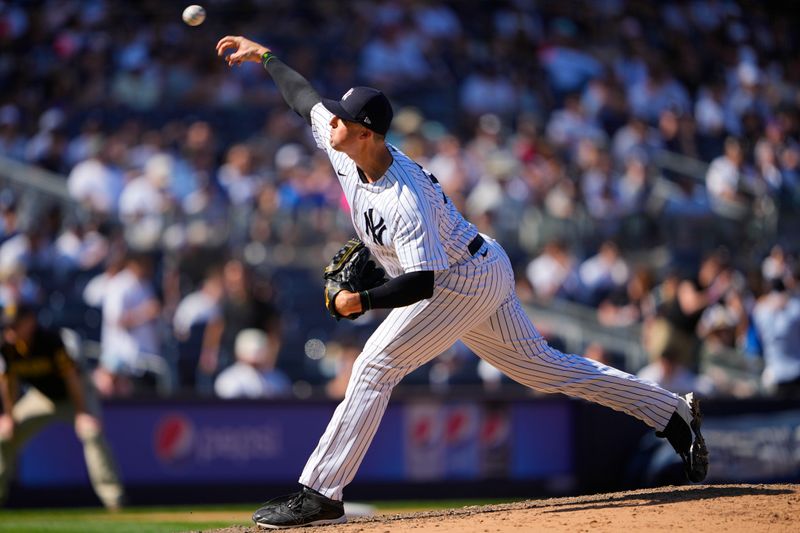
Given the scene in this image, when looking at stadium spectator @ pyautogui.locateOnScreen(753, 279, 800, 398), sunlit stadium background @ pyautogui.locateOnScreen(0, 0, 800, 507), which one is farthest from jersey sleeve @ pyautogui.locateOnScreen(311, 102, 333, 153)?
stadium spectator @ pyautogui.locateOnScreen(753, 279, 800, 398)

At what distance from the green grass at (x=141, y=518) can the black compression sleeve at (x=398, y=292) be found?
9.63 feet

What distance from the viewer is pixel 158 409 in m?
10.6

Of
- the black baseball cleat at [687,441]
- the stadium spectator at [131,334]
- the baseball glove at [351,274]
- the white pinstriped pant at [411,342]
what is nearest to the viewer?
the baseball glove at [351,274]

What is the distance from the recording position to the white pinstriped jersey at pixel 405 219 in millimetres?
5184

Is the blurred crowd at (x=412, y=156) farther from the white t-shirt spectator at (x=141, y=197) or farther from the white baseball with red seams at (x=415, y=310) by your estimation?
the white baseball with red seams at (x=415, y=310)

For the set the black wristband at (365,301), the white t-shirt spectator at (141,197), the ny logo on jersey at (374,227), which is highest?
the white t-shirt spectator at (141,197)

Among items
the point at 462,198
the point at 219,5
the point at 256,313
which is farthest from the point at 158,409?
the point at 219,5

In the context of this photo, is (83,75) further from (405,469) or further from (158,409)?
(405,469)

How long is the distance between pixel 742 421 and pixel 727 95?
7.98 meters

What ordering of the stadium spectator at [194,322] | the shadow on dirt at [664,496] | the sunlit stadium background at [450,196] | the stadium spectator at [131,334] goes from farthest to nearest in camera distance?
the stadium spectator at [194,322] < the stadium spectator at [131,334] < the sunlit stadium background at [450,196] < the shadow on dirt at [664,496]

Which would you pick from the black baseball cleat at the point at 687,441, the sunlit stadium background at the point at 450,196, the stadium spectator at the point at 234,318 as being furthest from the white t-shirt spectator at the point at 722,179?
the black baseball cleat at the point at 687,441

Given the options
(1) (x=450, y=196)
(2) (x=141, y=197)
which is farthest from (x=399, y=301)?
(2) (x=141, y=197)

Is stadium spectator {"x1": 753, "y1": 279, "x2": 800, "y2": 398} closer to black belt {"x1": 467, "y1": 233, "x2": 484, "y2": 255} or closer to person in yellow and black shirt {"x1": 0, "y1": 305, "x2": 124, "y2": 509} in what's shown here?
person in yellow and black shirt {"x1": 0, "y1": 305, "x2": 124, "y2": 509}

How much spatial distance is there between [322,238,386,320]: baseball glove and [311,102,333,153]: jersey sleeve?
55cm
